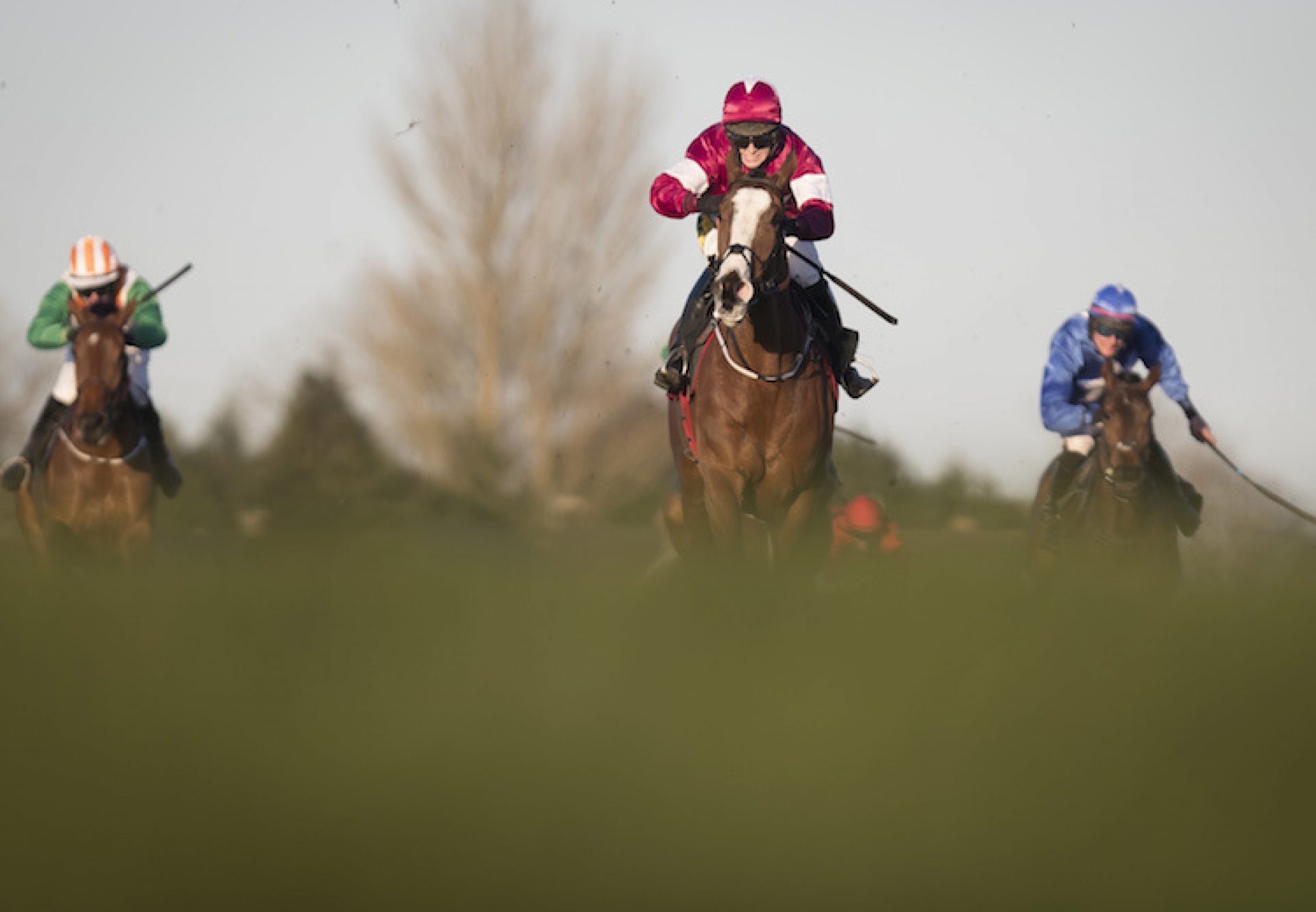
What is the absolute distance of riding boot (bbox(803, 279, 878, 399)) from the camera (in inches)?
419

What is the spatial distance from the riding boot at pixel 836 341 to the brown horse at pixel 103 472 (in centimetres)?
447

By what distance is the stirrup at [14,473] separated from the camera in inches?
513

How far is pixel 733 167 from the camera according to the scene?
10.1 m

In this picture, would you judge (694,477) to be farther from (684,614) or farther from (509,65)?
(509,65)

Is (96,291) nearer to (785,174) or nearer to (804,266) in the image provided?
(804,266)

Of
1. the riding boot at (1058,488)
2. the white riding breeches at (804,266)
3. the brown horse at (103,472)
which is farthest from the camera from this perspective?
the riding boot at (1058,488)

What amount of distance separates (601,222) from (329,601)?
110 ft

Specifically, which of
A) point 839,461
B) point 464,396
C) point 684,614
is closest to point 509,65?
point 464,396

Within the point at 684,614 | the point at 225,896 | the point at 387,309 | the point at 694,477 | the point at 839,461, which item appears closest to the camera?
the point at 225,896

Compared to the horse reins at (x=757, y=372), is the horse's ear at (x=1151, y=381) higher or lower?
higher

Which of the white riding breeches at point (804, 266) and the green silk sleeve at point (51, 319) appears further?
the green silk sleeve at point (51, 319)

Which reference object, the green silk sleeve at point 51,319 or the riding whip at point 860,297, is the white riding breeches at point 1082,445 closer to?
the riding whip at point 860,297

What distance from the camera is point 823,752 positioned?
4.41 meters

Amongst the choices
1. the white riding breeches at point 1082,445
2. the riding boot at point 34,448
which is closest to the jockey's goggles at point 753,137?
the white riding breeches at point 1082,445
